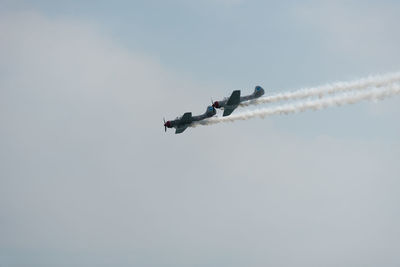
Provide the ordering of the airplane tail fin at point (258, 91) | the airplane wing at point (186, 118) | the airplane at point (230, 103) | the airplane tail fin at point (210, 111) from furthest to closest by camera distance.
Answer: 1. the airplane tail fin at point (258, 91)
2. the airplane tail fin at point (210, 111)
3. the airplane at point (230, 103)
4. the airplane wing at point (186, 118)

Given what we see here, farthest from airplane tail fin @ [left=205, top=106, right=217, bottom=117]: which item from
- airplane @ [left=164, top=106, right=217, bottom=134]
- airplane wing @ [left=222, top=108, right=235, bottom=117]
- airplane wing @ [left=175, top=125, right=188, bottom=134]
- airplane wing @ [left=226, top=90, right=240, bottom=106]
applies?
airplane wing @ [left=175, top=125, right=188, bottom=134]

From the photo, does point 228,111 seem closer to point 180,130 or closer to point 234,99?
point 234,99

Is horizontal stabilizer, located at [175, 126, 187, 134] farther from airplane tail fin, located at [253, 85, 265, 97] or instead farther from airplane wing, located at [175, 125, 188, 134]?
airplane tail fin, located at [253, 85, 265, 97]

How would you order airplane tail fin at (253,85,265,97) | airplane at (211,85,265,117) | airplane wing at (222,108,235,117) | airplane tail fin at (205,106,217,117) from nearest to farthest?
airplane wing at (222,108,235,117) → airplane at (211,85,265,117) → airplane tail fin at (205,106,217,117) → airplane tail fin at (253,85,265,97)

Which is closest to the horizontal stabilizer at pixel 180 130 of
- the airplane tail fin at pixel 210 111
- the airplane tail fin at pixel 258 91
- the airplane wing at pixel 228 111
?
the airplane tail fin at pixel 210 111

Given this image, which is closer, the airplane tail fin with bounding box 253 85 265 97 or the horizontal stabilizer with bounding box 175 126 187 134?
the horizontal stabilizer with bounding box 175 126 187 134

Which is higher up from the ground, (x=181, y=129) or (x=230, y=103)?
(x=230, y=103)

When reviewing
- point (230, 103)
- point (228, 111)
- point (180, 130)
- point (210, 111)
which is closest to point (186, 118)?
point (180, 130)

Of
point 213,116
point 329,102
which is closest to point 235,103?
point 213,116

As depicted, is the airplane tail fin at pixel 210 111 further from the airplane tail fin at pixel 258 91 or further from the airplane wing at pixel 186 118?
the airplane tail fin at pixel 258 91

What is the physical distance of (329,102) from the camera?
75.4 metres

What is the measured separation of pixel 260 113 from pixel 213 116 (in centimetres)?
744

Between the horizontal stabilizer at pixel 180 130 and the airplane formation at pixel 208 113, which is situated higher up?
the airplane formation at pixel 208 113

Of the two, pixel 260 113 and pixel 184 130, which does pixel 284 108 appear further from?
pixel 184 130
